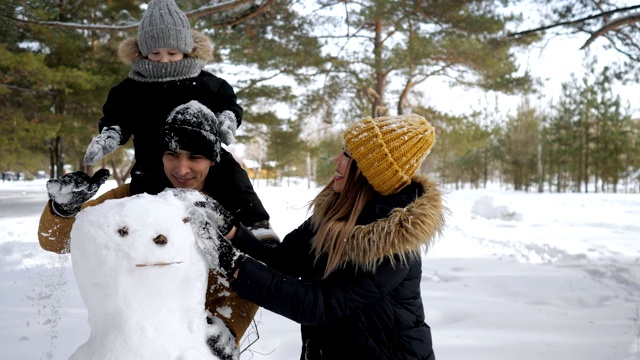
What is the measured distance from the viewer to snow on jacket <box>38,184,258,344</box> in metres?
1.42

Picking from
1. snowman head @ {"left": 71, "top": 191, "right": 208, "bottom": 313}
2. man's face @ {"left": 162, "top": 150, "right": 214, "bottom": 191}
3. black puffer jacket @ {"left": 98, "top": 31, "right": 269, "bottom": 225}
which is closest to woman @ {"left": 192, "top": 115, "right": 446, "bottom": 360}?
snowman head @ {"left": 71, "top": 191, "right": 208, "bottom": 313}

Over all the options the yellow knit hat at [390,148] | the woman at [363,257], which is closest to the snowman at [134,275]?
the woman at [363,257]

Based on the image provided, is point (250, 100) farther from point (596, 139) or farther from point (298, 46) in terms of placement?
point (596, 139)

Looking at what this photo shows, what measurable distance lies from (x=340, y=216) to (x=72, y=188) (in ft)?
3.10

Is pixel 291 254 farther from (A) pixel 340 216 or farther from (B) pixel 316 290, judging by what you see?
(B) pixel 316 290

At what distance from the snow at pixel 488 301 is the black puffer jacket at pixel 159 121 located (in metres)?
0.53

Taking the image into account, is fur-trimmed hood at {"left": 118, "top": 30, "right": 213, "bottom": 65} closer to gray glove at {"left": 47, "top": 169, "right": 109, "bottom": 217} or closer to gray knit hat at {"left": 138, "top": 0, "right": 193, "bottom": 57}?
gray knit hat at {"left": 138, "top": 0, "right": 193, "bottom": 57}

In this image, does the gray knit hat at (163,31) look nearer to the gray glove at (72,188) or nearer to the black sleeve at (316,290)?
the gray glove at (72,188)

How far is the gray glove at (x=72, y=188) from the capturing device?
1.37 m

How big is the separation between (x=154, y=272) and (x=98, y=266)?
137 millimetres

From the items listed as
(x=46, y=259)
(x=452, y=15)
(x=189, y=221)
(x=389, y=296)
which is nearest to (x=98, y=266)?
(x=189, y=221)

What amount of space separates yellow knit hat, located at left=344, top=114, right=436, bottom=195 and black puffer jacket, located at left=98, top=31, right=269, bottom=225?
48 cm

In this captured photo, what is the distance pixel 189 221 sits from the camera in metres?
1.14

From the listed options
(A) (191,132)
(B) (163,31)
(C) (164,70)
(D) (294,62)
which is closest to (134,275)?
(A) (191,132)
